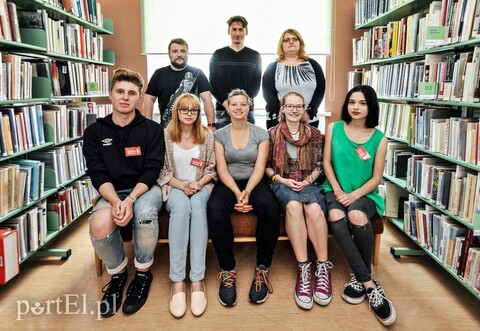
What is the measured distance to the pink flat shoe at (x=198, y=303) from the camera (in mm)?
2020

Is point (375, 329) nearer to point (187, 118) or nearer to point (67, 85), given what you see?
point (187, 118)

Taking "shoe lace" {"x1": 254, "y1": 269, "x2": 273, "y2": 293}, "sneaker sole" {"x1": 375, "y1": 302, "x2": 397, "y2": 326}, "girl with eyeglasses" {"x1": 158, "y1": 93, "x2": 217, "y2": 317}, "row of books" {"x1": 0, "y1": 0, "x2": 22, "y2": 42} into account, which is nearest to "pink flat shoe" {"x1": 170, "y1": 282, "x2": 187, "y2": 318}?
"girl with eyeglasses" {"x1": 158, "y1": 93, "x2": 217, "y2": 317}

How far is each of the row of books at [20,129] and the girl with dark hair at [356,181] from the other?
1791 mm

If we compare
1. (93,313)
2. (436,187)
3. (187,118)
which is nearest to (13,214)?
(93,313)

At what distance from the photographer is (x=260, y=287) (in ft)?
7.13

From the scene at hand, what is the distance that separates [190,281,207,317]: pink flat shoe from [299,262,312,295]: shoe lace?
50 centimetres

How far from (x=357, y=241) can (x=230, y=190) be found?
748mm

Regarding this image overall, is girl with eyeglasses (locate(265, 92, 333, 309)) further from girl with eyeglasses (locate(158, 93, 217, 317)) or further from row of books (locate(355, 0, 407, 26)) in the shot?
row of books (locate(355, 0, 407, 26))

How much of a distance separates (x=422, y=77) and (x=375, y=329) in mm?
1636

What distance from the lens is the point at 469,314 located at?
2.05 m

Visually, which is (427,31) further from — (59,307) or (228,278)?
(59,307)

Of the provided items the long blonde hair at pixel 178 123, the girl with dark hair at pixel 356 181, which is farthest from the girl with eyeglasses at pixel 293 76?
the long blonde hair at pixel 178 123

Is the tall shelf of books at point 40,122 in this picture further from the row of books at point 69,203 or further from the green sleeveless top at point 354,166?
the green sleeveless top at point 354,166

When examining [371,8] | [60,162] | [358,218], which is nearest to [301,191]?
[358,218]
